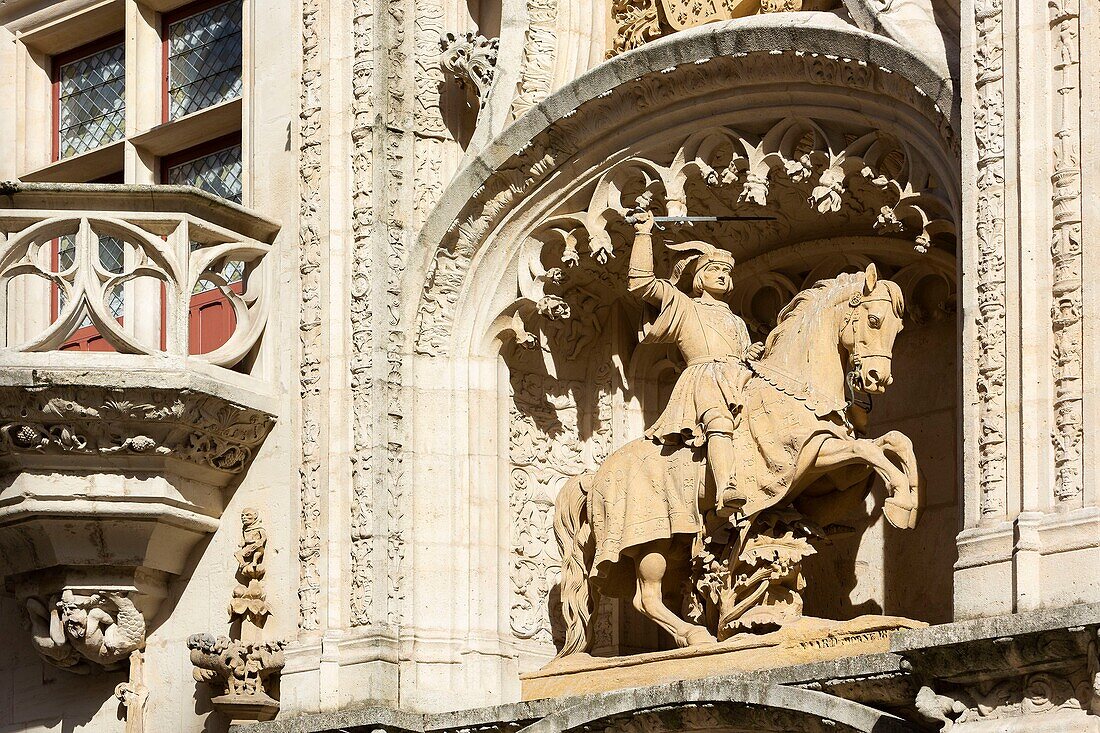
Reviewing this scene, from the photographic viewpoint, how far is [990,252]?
9633 millimetres

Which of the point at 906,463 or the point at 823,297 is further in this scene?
the point at 823,297

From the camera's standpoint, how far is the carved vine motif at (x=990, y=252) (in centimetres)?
943

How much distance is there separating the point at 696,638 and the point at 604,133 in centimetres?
227

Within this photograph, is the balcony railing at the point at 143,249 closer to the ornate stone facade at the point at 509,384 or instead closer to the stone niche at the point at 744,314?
the ornate stone facade at the point at 509,384

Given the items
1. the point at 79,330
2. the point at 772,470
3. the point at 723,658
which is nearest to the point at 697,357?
the point at 772,470

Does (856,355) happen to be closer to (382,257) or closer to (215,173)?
(382,257)

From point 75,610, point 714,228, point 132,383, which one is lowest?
point 75,610

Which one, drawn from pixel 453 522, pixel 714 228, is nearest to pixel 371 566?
pixel 453 522

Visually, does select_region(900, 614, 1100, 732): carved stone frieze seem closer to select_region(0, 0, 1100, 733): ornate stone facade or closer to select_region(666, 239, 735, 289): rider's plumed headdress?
select_region(0, 0, 1100, 733): ornate stone facade

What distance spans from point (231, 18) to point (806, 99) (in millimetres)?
3622

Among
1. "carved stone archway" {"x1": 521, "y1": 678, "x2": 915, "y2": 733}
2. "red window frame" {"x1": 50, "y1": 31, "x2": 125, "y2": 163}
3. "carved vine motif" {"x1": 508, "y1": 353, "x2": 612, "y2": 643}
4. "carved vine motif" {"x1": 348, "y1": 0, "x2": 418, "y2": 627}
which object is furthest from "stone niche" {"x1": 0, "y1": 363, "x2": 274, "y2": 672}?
"red window frame" {"x1": 50, "y1": 31, "x2": 125, "y2": 163}

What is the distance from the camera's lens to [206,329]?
12812 millimetres

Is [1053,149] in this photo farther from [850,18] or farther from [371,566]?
[371,566]

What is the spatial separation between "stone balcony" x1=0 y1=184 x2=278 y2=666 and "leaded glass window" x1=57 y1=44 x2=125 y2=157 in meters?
1.76
